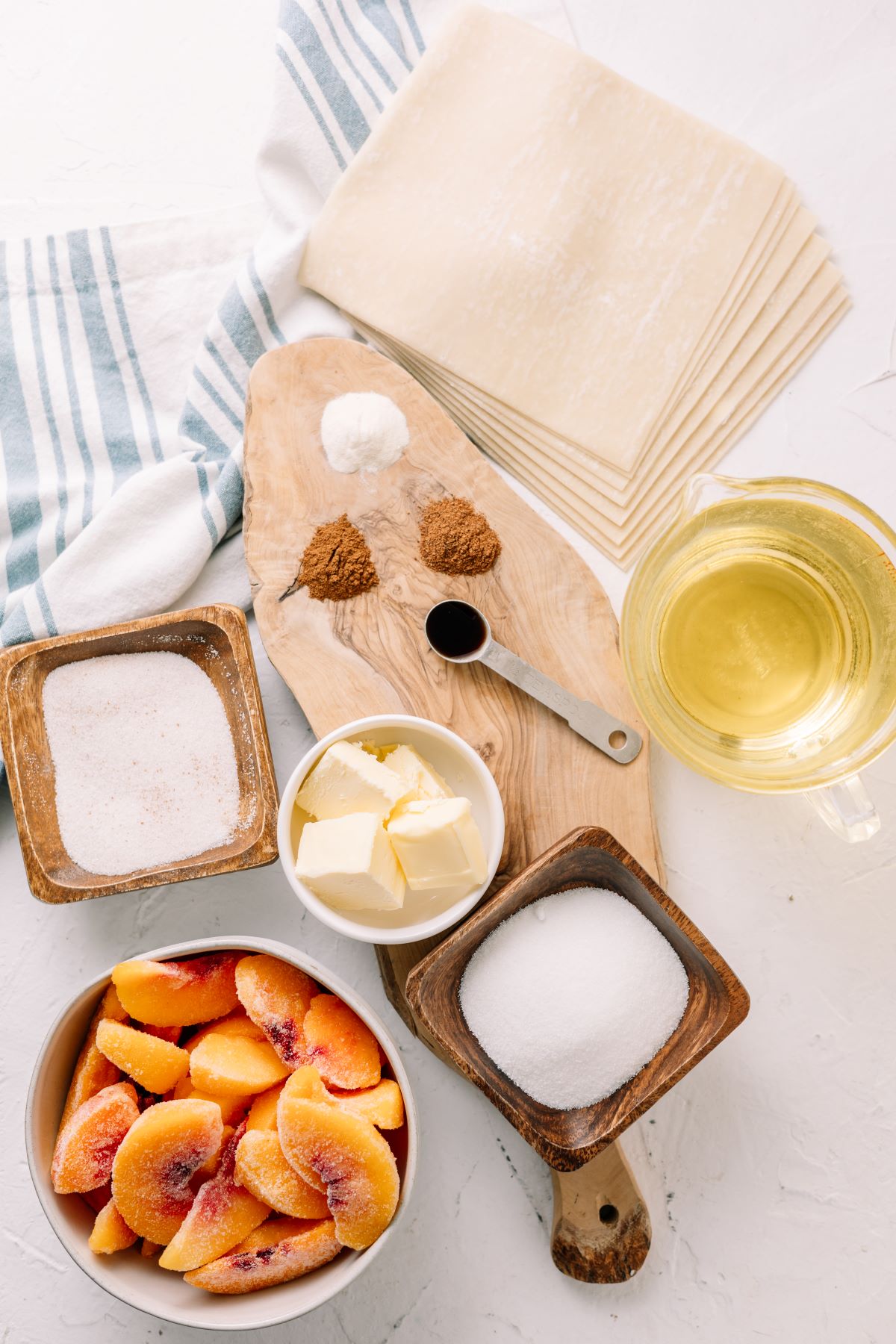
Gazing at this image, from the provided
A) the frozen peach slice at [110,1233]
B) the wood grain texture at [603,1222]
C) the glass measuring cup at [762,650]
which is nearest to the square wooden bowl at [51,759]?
the frozen peach slice at [110,1233]

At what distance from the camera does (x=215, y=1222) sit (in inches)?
40.3

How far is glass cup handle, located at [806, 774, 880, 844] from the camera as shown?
112 centimetres

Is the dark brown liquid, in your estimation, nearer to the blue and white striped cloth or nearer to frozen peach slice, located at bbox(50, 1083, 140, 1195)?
the blue and white striped cloth

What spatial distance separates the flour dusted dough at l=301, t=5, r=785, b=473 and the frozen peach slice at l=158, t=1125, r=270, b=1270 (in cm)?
109

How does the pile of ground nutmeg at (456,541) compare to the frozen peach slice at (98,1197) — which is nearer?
the frozen peach slice at (98,1197)

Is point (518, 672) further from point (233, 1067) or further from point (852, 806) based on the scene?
point (233, 1067)

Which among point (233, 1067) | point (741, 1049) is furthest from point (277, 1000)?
point (741, 1049)

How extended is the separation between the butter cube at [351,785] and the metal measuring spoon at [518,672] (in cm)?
21

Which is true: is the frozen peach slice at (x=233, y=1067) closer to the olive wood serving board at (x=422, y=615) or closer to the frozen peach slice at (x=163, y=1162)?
the frozen peach slice at (x=163, y=1162)

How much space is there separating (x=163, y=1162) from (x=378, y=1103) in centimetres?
25

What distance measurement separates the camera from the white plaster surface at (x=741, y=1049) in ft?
A: 4.18

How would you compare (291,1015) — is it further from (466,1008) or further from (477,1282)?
(477,1282)

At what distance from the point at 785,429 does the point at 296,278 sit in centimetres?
79

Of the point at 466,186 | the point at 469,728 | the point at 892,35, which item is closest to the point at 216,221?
the point at 466,186
